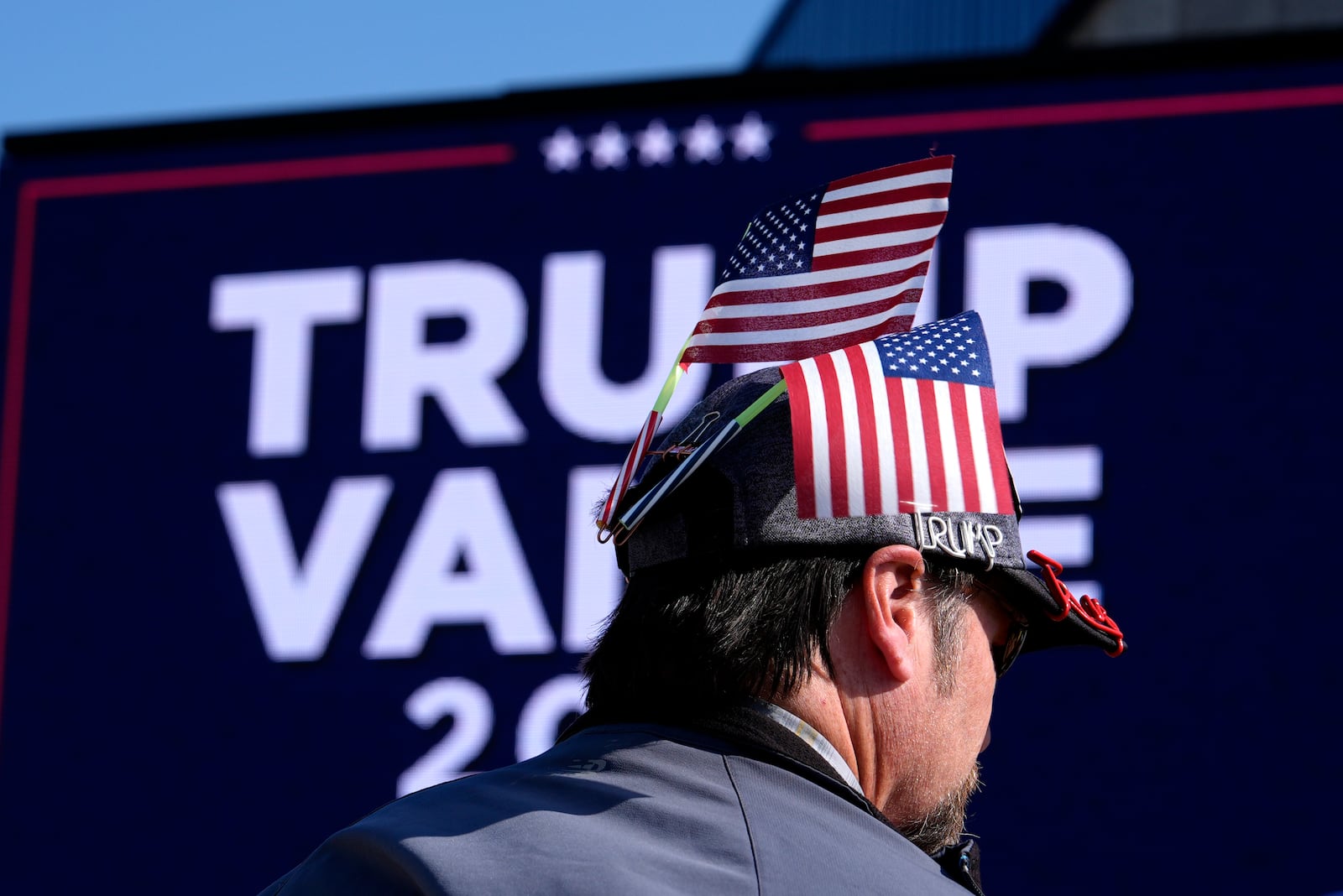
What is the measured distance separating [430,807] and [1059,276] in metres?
3.28

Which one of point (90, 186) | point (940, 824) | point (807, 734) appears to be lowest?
point (940, 824)

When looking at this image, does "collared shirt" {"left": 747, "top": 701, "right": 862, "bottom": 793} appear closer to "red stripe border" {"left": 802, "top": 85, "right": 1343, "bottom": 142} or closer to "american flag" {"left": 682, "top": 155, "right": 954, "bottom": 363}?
"american flag" {"left": 682, "top": 155, "right": 954, "bottom": 363}

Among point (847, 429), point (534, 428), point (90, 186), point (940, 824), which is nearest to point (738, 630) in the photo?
point (847, 429)

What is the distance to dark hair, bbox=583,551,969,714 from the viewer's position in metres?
1.45

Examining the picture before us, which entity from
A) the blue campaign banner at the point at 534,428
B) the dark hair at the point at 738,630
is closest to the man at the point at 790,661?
the dark hair at the point at 738,630

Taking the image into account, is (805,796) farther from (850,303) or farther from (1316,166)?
(1316,166)

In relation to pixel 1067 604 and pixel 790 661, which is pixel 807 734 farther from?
pixel 1067 604

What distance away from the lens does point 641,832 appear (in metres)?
1.28

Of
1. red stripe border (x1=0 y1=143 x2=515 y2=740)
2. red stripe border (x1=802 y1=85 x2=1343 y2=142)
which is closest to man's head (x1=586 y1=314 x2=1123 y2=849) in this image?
red stripe border (x1=802 y1=85 x2=1343 y2=142)

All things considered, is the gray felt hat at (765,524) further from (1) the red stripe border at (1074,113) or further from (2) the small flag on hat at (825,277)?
(1) the red stripe border at (1074,113)

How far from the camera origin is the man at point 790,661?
1273mm

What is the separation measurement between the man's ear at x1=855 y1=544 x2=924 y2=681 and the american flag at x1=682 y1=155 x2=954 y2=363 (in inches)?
9.9

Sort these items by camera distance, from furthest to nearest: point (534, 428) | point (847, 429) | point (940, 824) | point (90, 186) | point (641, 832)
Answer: point (90, 186) < point (534, 428) < point (940, 824) < point (847, 429) < point (641, 832)

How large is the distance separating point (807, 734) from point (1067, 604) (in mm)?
327
